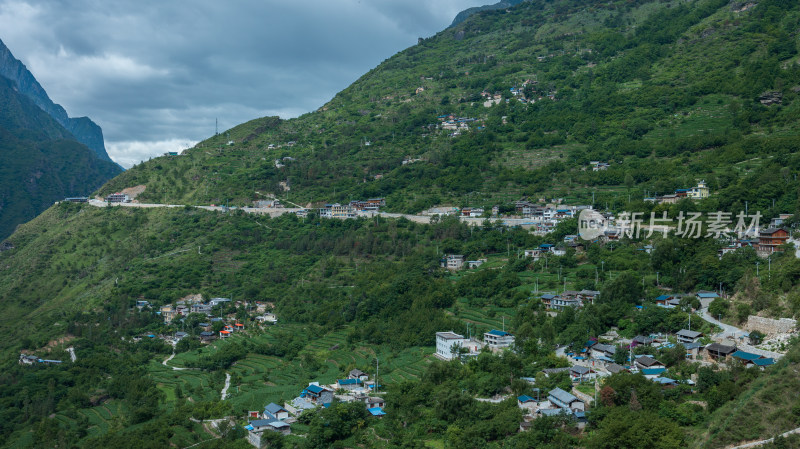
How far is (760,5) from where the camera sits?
53.3 m

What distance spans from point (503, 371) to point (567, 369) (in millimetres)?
2035

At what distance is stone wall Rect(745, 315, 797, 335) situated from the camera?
1897 centimetres

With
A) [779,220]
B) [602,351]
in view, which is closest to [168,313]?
[602,351]

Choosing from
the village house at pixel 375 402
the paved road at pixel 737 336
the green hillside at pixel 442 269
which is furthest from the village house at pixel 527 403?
the paved road at pixel 737 336

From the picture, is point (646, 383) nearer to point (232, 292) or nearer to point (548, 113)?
point (232, 292)

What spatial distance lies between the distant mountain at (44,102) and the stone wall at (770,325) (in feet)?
377

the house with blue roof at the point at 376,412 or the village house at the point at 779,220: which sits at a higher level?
the village house at the point at 779,220

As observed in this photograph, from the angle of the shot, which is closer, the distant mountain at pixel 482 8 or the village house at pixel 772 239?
the village house at pixel 772 239

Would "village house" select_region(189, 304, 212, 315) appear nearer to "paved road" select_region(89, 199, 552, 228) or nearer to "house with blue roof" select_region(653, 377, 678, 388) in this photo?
"paved road" select_region(89, 199, 552, 228)

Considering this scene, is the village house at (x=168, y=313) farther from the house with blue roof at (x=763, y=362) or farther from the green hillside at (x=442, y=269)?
the house with blue roof at (x=763, y=362)

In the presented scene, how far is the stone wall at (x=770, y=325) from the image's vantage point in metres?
19.0

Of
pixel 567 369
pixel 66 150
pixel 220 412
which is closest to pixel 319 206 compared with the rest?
pixel 220 412

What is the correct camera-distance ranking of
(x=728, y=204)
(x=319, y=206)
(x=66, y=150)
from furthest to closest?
(x=66, y=150), (x=319, y=206), (x=728, y=204)

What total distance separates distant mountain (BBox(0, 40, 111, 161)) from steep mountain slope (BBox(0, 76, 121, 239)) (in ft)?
34.3
